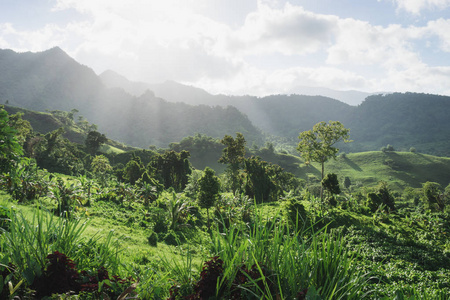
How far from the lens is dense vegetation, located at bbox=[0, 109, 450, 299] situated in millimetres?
2842

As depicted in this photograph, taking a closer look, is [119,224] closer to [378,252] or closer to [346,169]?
[378,252]

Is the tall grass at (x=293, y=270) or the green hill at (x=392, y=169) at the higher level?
the tall grass at (x=293, y=270)

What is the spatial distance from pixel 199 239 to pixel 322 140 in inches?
678

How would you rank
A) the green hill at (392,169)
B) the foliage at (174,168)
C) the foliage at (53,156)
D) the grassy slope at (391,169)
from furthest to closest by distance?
the grassy slope at (391,169), the green hill at (392,169), the foliage at (53,156), the foliage at (174,168)

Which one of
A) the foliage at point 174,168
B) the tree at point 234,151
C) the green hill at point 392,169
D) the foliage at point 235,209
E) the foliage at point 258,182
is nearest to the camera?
the foliage at point 235,209

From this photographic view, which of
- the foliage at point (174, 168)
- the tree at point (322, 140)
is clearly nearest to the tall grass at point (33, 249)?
the tree at point (322, 140)

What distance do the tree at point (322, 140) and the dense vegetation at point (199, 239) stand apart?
5.62m

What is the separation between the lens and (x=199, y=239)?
1317 centimetres

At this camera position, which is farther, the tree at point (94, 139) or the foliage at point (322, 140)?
the tree at point (94, 139)

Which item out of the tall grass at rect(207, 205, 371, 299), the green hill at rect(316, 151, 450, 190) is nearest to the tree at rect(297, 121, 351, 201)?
the tall grass at rect(207, 205, 371, 299)

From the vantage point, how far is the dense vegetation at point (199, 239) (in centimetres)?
284

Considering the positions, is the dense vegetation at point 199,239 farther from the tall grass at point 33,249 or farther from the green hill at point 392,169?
the green hill at point 392,169

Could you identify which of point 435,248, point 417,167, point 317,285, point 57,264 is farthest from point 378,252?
point 417,167

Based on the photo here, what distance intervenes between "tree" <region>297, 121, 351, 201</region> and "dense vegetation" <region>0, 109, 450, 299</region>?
5.62 metres
